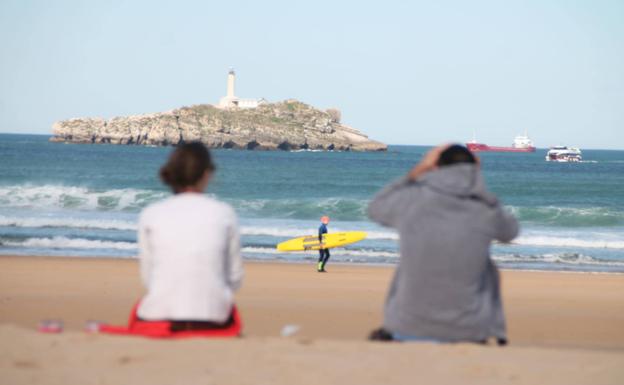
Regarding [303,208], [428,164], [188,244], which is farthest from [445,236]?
[303,208]

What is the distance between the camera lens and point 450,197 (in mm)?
4367

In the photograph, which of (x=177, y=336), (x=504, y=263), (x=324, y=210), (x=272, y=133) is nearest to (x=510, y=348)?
(x=177, y=336)

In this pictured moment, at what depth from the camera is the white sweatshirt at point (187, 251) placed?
441cm

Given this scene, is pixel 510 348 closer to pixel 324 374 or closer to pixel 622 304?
pixel 324 374

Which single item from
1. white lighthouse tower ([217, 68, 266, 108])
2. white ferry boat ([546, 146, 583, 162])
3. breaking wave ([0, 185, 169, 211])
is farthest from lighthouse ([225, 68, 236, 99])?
breaking wave ([0, 185, 169, 211])

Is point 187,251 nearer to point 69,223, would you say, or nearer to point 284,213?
point 69,223

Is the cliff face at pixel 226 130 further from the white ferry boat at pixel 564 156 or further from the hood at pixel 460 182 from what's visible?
the hood at pixel 460 182

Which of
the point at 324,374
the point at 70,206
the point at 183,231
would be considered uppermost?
the point at 183,231

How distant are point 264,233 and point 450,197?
22486 millimetres

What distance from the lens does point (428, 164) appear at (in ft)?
14.6

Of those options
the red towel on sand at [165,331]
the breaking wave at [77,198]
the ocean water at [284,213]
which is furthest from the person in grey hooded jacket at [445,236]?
the breaking wave at [77,198]

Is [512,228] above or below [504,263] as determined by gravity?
above

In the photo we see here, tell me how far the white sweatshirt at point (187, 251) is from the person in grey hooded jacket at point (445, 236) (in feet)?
2.45

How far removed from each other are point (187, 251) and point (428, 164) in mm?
1216
